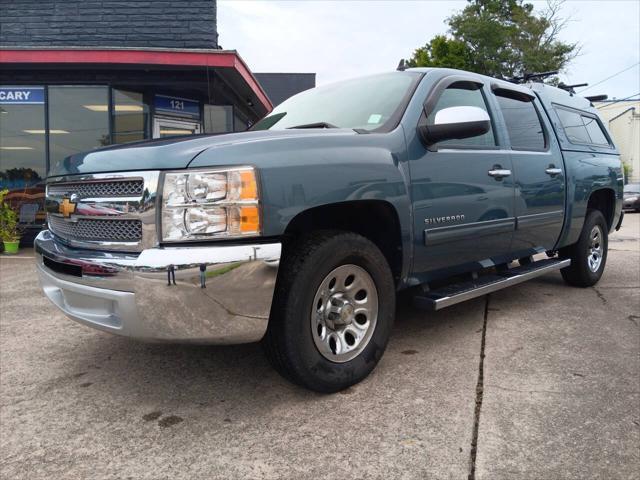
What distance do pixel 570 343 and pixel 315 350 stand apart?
195cm

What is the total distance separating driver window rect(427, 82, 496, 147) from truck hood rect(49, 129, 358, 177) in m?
0.94

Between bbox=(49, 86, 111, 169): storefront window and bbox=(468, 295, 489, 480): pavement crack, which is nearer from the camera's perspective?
bbox=(468, 295, 489, 480): pavement crack

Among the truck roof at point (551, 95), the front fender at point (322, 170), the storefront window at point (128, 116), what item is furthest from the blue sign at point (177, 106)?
the front fender at point (322, 170)

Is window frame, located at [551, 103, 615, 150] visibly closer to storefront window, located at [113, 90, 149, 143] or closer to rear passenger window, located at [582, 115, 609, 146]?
rear passenger window, located at [582, 115, 609, 146]

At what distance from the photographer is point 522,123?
4.14m

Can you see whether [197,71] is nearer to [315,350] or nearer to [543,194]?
[543,194]

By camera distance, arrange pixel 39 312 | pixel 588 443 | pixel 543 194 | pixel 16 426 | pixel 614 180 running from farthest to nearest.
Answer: pixel 614 180 → pixel 39 312 → pixel 543 194 → pixel 16 426 → pixel 588 443

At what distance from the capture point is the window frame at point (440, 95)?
3153 millimetres

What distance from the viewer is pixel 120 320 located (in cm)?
227

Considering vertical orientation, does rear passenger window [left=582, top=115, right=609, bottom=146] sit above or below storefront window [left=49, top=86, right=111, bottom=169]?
below

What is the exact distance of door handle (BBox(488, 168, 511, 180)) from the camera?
348cm

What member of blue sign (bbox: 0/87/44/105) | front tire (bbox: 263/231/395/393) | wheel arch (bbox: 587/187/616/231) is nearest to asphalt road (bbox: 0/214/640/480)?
front tire (bbox: 263/231/395/393)

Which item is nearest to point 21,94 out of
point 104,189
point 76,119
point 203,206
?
point 76,119

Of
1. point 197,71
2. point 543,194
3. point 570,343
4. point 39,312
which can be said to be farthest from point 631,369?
point 197,71
